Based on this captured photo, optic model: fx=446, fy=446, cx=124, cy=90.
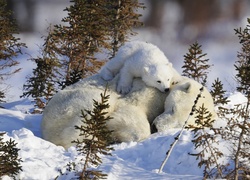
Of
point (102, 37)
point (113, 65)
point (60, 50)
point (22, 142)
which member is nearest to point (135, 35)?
point (102, 37)

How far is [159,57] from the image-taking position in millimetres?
11055

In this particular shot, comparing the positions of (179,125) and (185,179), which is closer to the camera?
(185,179)

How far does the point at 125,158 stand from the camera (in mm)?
8266

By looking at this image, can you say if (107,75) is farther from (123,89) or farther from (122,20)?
(122,20)

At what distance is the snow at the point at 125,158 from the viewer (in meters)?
6.11

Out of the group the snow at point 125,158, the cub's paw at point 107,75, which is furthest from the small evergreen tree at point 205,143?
the cub's paw at point 107,75

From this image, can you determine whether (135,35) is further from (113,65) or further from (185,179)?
(185,179)

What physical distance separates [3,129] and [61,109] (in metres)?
1.40

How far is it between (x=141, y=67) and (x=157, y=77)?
492 mm

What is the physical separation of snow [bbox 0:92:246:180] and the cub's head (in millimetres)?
1367

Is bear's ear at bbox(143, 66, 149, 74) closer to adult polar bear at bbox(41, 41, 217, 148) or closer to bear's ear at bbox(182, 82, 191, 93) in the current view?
adult polar bear at bbox(41, 41, 217, 148)

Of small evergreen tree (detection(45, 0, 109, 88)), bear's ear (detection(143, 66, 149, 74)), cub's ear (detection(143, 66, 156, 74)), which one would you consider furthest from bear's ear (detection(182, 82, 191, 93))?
small evergreen tree (detection(45, 0, 109, 88))

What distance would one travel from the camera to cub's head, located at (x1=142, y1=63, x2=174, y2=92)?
10562 mm

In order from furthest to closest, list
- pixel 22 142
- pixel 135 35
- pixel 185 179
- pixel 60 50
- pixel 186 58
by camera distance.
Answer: pixel 135 35
pixel 60 50
pixel 186 58
pixel 22 142
pixel 185 179
